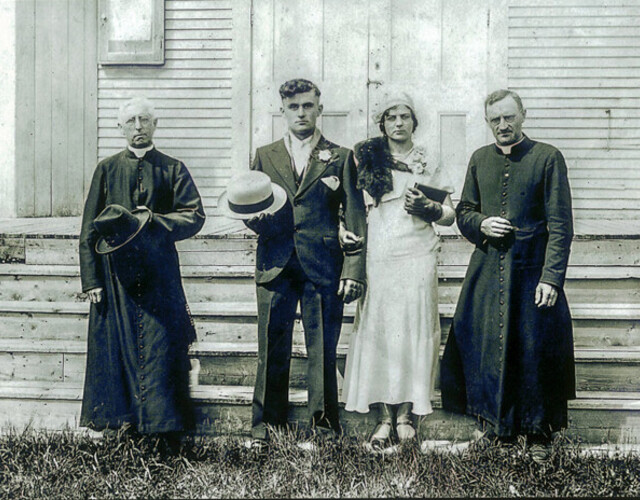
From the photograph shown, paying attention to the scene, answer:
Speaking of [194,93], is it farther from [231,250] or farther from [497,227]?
[497,227]

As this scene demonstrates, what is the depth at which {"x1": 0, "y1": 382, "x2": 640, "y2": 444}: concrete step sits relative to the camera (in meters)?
3.66

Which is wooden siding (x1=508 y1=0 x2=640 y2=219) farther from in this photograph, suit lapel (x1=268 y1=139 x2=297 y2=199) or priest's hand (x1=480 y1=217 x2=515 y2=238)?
suit lapel (x1=268 y1=139 x2=297 y2=199)

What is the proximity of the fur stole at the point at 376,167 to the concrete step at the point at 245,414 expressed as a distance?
1.16 metres

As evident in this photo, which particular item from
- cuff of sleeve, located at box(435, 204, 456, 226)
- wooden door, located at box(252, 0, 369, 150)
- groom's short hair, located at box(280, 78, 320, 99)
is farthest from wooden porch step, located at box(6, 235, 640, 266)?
wooden door, located at box(252, 0, 369, 150)

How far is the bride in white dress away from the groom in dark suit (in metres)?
0.11

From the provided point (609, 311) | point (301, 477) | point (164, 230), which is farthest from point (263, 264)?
point (609, 311)

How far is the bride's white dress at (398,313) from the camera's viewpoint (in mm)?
3535

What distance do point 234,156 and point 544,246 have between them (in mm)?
2742

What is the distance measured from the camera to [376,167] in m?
3.60

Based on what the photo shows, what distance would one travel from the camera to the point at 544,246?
11.3ft

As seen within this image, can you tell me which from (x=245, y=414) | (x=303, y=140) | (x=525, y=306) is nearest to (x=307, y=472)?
(x=245, y=414)

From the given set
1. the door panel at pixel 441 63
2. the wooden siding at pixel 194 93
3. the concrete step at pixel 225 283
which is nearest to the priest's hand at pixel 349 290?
the concrete step at pixel 225 283

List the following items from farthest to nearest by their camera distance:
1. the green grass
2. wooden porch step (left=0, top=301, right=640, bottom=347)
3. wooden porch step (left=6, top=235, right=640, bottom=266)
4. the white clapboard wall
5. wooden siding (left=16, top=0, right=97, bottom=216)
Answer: wooden siding (left=16, top=0, right=97, bottom=216) → the white clapboard wall → wooden porch step (left=6, top=235, right=640, bottom=266) → wooden porch step (left=0, top=301, right=640, bottom=347) → the green grass

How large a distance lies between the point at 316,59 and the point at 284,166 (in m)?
1.83
